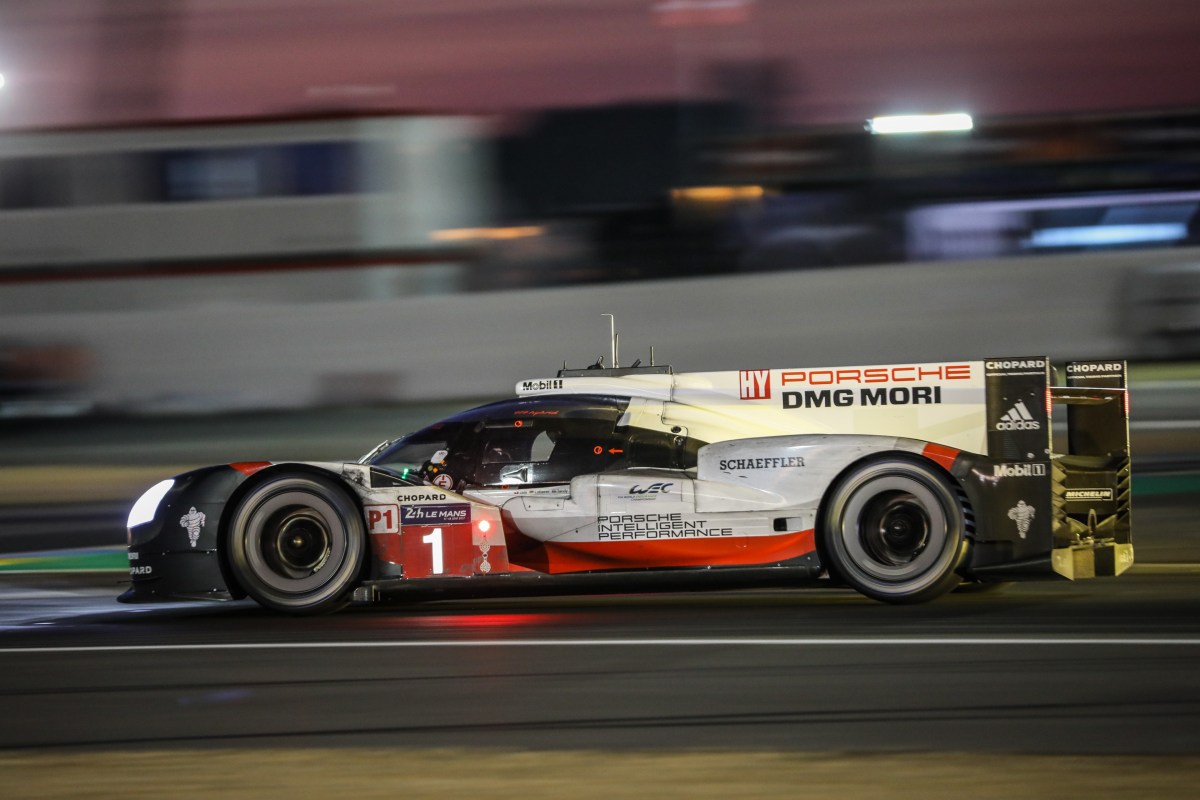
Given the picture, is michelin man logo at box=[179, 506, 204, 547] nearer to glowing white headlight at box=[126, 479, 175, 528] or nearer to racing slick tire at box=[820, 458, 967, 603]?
glowing white headlight at box=[126, 479, 175, 528]

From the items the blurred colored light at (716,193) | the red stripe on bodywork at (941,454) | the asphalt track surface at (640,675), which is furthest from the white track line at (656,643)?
the blurred colored light at (716,193)

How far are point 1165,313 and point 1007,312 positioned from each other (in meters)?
2.40

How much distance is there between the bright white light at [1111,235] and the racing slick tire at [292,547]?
16801 millimetres

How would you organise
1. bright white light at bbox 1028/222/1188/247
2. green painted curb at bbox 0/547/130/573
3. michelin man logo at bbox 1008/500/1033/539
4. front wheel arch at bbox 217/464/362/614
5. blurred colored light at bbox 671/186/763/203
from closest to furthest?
michelin man logo at bbox 1008/500/1033/539 < front wheel arch at bbox 217/464/362/614 < green painted curb at bbox 0/547/130/573 < bright white light at bbox 1028/222/1188/247 < blurred colored light at bbox 671/186/763/203

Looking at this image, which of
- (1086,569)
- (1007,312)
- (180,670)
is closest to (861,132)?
(1007,312)

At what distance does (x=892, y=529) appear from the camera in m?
7.30

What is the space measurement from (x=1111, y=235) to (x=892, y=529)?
53.5 feet

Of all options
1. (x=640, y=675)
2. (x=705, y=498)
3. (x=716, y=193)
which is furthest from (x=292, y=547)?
(x=716, y=193)

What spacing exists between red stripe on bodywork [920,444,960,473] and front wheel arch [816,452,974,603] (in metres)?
0.03

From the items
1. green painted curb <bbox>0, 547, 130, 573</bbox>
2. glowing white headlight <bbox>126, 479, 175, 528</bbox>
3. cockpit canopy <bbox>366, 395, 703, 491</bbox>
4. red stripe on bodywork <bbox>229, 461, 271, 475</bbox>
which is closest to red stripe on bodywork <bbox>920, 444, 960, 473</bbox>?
cockpit canopy <bbox>366, 395, 703, 491</bbox>

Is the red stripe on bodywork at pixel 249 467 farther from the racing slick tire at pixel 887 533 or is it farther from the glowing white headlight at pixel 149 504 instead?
the racing slick tire at pixel 887 533

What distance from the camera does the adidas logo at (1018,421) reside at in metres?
7.34

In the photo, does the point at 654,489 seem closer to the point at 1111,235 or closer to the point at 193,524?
the point at 193,524

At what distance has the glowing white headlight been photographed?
766 cm
